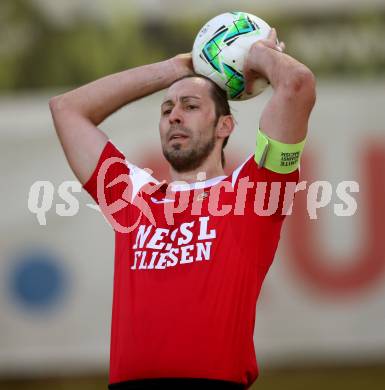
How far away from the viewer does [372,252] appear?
8203 millimetres

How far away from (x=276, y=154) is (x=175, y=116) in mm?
558

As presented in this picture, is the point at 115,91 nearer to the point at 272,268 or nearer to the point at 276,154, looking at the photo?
the point at 276,154

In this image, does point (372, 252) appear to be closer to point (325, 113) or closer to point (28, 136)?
point (325, 113)

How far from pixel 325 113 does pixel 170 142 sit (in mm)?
3937

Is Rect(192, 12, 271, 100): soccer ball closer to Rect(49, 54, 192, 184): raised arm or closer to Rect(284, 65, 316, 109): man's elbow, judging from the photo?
Rect(49, 54, 192, 184): raised arm

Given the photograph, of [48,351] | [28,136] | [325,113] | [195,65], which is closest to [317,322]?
[325,113]

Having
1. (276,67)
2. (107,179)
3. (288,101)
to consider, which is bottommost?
(107,179)

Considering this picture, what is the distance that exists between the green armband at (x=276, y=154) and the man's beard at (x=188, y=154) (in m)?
0.33

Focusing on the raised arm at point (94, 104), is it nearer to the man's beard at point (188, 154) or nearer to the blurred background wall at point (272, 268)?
the man's beard at point (188, 154)

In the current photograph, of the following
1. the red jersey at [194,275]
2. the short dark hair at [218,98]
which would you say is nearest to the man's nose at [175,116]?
the short dark hair at [218,98]

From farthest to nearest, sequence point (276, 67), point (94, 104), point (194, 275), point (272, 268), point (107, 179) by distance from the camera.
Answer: point (272, 268) → point (94, 104) → point (107, 179) → point (276, 67) → point (194, 275)

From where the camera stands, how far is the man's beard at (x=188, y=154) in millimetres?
4469

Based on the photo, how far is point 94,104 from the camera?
15.6ft

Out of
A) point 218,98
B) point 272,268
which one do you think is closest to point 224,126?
point 218,98
